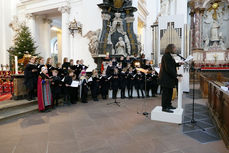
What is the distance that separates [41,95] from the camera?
4.96 metres

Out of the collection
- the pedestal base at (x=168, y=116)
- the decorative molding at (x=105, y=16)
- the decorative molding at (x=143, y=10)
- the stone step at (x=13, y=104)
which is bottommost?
the pedestal base at (x=168, y=116)

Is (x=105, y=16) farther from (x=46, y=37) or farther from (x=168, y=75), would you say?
(x=46, y=37)

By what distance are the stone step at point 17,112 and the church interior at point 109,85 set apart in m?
0.03

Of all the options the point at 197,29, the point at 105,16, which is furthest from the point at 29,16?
the point at 197,29

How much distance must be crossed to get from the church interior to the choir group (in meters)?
0.04

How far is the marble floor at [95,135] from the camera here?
109 inches

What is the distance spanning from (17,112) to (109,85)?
3.69 metres

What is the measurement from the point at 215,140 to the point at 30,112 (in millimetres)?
4879

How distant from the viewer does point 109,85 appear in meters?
7.18

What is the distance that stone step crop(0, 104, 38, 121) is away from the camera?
4.31m

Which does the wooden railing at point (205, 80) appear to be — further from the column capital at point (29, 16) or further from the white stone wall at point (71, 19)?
the column capital at point (29, 16)

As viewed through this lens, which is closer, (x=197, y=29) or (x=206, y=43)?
(x=197, y=29)

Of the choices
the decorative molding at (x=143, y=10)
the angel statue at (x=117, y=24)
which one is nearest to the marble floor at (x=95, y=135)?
the angel statue at (x=117, y=24)

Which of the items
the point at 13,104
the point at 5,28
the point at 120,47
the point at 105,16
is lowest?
the point at 13,104
